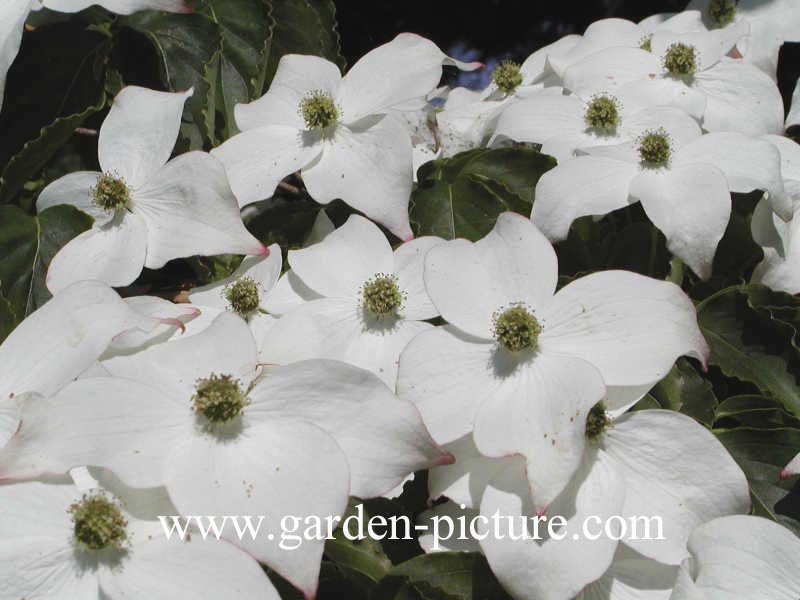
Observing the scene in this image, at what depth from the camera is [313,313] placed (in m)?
0.80

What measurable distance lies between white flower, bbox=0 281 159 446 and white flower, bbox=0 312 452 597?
3cm

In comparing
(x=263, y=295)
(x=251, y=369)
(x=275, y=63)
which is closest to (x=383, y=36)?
(x=275, y=63)

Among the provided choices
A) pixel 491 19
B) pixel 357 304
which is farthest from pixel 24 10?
pixel 491 19

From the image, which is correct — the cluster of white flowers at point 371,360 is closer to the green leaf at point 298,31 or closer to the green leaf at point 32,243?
the green leaf at point 32,243

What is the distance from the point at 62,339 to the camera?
708mm

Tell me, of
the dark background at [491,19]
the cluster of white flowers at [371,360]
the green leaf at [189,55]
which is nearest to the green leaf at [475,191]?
the cluster of white flowers at [371,360]

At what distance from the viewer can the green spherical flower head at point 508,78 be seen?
115 centimetres

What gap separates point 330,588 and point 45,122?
64cm

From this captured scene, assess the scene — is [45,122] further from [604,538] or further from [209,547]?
[604,538]

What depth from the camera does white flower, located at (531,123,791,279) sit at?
80cm

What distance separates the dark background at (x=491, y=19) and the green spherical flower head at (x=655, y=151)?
0.99m

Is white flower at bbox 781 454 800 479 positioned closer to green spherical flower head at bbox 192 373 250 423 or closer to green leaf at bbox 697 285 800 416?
green leaf at bbox 697 285 800 416

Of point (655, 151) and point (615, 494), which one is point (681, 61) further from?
point (615, 494)

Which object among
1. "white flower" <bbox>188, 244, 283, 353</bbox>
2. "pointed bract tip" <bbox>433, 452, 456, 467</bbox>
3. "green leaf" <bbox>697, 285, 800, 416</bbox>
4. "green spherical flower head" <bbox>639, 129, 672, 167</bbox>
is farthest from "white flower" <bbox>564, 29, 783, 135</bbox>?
"pointed bract tip" <bbox>433, 452, 456, 467</bbox>
